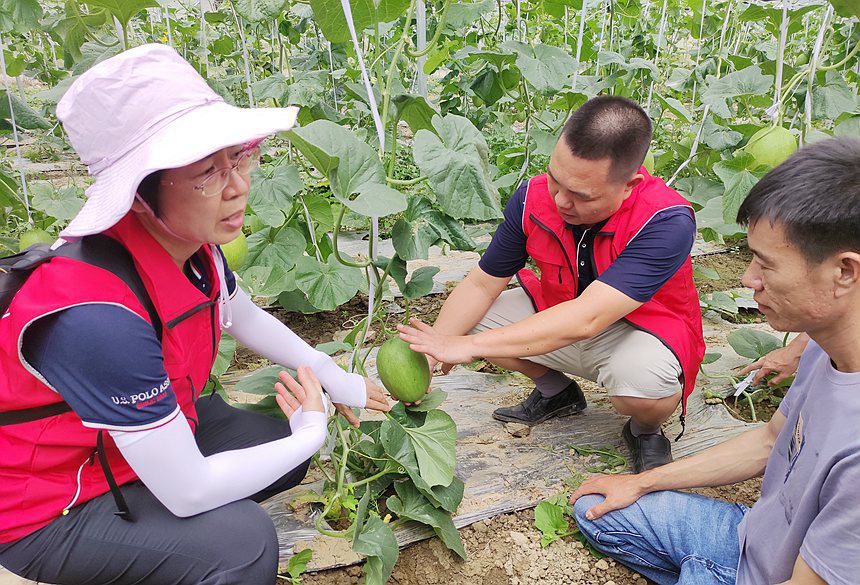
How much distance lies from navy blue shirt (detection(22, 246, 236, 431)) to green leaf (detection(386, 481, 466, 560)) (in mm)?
792

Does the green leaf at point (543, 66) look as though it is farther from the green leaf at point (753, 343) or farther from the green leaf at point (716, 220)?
the green leaf at point (753, 343)

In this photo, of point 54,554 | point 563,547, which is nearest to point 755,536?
point 563,547

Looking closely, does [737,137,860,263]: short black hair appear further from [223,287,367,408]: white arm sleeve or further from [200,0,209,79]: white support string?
[200,0,209,79]: white support string

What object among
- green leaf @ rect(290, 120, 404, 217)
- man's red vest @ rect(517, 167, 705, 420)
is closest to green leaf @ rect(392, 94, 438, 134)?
green leaf @ rect(290, 120, 404, 217)

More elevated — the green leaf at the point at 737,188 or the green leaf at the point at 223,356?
the green leaf at the point at 737,188

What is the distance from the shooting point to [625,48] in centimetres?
419

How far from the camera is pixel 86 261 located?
3.60 ft

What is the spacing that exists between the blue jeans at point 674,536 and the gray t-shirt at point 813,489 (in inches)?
4.0

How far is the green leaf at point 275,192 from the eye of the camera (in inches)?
74.4

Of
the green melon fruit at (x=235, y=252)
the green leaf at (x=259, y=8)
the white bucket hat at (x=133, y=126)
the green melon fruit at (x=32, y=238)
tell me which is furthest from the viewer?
the green melon fruit at (x=32, y=238)

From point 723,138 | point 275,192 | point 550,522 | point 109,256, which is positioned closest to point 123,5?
point 275,192

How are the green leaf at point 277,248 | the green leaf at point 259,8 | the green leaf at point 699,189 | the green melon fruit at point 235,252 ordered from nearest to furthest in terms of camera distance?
the green leaf at point 259,8
the green melon fruit at point 235,252
the green leaf at point 277,248
the green leaf at point 699,189

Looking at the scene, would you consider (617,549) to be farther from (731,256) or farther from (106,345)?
(731,256)

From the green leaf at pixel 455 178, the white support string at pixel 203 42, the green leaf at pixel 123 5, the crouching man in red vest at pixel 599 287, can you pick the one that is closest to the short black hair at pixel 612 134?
the crouching man in red vest at pixel 599 287
